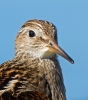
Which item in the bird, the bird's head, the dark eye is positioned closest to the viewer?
the bird

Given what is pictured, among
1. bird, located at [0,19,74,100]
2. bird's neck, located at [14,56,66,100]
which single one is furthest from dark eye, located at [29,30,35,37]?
bird's neck, located at [14,56,66,100]

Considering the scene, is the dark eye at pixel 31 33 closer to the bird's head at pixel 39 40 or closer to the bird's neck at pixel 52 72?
the bird's head at pixel 39 40

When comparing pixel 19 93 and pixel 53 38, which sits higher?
pixel 53 38

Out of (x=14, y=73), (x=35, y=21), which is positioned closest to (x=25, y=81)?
(x=14, y=73)

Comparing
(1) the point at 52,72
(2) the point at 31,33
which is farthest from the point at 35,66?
(2) the point at 31,33

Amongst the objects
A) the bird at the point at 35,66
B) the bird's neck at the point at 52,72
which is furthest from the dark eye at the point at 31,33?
the bird's neck at the point at 52,72

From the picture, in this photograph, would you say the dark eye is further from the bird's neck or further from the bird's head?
the bird's neck

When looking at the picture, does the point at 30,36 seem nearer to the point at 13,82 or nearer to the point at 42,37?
the point at 42,37

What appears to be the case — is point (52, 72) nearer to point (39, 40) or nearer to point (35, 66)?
point (35, 66)
